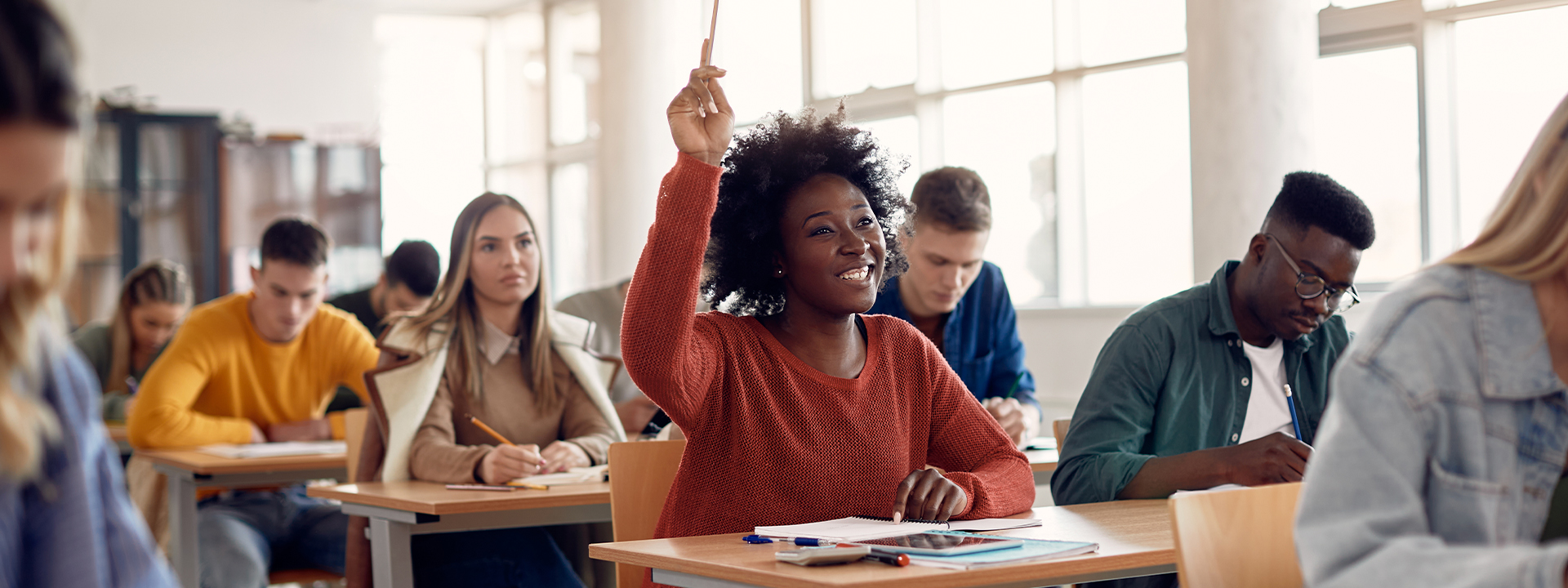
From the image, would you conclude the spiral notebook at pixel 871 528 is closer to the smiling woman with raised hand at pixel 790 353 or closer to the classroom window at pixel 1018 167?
the smiling woman with raised hand at pixel 790 353

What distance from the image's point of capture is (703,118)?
1836mm

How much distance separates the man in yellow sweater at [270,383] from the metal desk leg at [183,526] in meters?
0.05

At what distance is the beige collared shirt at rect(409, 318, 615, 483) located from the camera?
121 inches

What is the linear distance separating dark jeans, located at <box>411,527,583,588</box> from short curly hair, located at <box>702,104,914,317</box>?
40.9 inches

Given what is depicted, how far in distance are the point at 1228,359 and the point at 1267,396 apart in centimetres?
12

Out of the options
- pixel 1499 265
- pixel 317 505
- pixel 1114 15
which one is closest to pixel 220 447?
pixel 317 505

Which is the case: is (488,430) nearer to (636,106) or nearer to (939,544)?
→ (939,544)

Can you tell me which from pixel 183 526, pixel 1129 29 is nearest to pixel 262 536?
pixel 183 526

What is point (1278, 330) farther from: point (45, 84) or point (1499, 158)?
point (1499, 158)

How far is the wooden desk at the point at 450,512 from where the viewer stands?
257cm

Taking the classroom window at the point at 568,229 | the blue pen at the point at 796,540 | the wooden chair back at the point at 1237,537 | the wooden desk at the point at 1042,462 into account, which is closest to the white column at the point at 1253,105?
the wooden desk at the point at 1042,462

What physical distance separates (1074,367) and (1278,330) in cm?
363

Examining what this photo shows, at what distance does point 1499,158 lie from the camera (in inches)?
195

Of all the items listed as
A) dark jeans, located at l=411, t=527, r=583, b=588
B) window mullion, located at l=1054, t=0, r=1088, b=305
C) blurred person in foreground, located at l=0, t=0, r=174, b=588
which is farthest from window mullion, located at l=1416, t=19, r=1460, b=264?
blurred person in foreground, located at l=0, t=0, r=174, b=588
